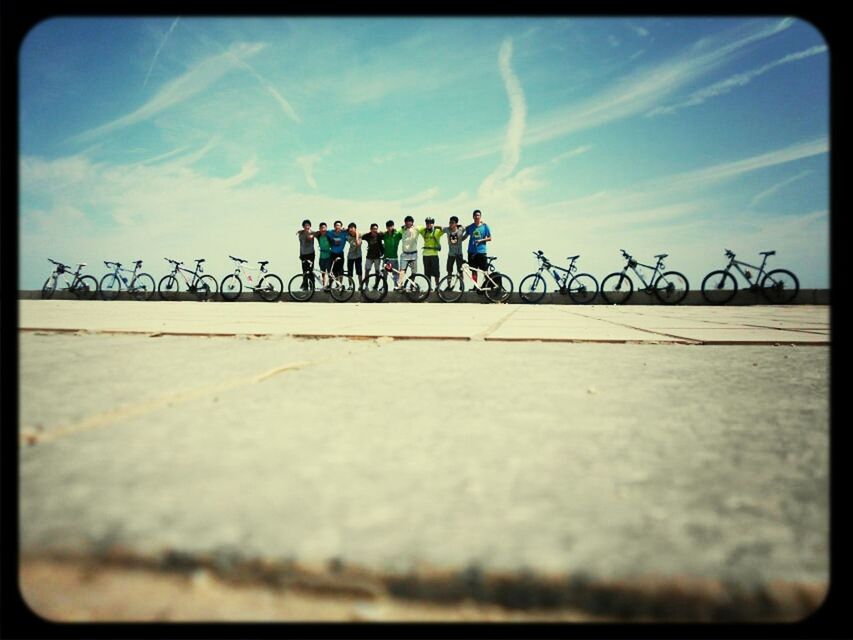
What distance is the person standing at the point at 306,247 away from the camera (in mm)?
12570

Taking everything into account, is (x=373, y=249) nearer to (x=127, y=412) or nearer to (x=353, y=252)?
(x=353, y=252)

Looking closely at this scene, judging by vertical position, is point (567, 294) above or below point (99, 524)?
above

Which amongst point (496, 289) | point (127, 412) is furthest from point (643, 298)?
point (127, 412)

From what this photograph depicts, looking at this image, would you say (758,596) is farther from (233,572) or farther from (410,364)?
(410,364)

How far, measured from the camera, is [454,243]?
11.5m

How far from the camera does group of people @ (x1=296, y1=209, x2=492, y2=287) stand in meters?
11.2

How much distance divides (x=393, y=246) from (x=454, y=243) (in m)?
1.55

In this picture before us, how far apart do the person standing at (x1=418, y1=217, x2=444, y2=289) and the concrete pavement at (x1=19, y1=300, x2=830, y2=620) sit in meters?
10.5

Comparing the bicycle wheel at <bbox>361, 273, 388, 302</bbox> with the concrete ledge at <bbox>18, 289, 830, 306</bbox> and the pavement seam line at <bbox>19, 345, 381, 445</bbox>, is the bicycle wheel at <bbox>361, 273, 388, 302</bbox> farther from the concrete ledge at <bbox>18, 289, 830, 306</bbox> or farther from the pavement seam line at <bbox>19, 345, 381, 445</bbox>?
the pavement seam line at <bbox>19, 345, 381, 445</bbox>

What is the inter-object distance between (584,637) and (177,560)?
0.35 metres

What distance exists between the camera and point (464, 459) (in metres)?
0.68
